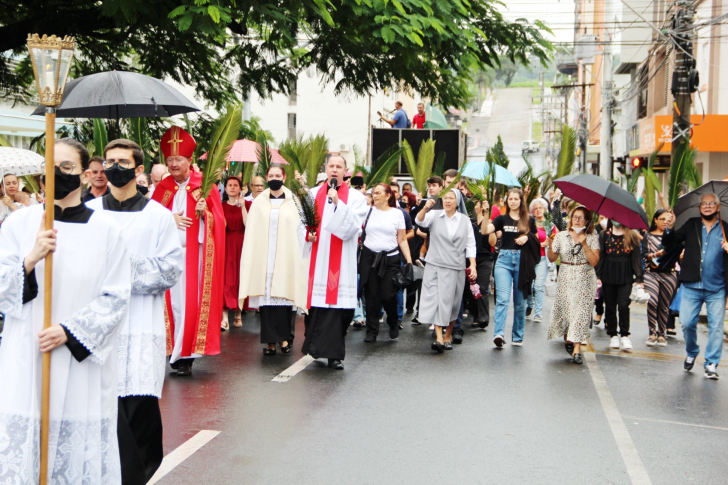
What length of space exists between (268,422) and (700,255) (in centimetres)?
516

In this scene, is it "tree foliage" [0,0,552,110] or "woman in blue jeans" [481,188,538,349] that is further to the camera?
"tree foliage" [0,0,552,110]

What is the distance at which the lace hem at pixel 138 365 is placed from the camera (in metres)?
4.77

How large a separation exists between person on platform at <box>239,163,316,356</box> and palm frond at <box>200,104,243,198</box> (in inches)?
44.1

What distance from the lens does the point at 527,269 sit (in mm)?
10969

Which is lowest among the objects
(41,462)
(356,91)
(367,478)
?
(367,478)

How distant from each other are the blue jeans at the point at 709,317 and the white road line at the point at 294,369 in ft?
13.1

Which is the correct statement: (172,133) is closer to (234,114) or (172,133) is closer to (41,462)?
(234,114)

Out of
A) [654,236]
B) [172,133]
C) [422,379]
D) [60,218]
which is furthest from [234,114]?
[654,236]

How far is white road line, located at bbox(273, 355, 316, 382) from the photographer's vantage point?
8.38 meters

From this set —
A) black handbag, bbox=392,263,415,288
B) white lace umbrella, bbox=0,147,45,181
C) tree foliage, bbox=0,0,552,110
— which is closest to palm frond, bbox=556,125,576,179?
tree foliage, bbox=0,0,552,110

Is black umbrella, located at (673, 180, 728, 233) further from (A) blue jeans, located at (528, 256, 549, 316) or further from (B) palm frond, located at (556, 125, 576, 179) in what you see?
(A) blue jeans, located at (528, 256, 549, 316)

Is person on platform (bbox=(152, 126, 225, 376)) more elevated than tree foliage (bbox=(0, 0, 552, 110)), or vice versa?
tree foliage (bbox=(0, 0, 552, 110))

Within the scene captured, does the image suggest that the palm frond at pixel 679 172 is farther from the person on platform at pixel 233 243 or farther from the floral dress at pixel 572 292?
the person on platform at pixel 233 243

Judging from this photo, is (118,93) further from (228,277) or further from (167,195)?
(228,277)
